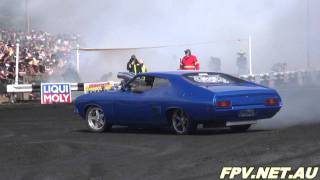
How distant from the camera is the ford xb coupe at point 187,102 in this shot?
435 inches

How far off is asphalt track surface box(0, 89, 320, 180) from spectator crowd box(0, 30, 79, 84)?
11.9 meters

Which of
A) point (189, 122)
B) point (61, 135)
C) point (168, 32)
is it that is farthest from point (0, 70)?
point (189, 122)

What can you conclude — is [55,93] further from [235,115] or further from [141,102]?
[235,115]

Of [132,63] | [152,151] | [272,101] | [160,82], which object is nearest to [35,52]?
[132,63]

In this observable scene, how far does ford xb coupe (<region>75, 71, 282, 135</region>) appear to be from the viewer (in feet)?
36.3

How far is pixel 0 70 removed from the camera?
83.1 ft

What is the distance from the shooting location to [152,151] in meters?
9.61

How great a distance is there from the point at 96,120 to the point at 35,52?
16859mm

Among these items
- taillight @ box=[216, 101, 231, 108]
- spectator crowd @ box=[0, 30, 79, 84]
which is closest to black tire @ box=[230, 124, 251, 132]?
taillight @ box=[216, 101, 231, 108]

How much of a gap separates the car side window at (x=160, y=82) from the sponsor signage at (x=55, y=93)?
1175cm

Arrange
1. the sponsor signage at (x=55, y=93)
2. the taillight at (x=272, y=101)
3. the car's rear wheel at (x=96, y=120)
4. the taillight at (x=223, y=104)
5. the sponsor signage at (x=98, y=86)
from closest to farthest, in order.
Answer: the taillight at (x=223, y=104) → the taillight at (x=272, y=101) → the car's rear wheel at (x=96, y=120) → the sponsor signage at (x=55, y=93) → the sponsor signage at (x=98, y=86)

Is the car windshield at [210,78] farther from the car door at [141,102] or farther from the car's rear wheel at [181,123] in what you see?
the car's rear wheel at [181,123]

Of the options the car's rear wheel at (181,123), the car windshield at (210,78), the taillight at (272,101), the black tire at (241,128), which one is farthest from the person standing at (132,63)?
the taillight at (272,101)

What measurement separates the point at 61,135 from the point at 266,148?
4.77m
